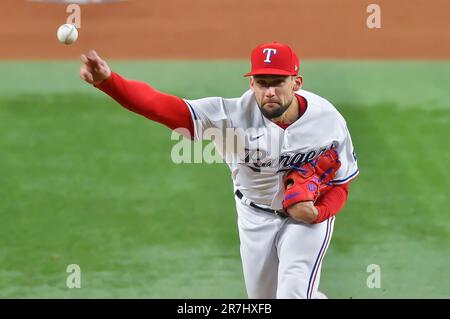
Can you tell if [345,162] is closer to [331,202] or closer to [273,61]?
[331,202]

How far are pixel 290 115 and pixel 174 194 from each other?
129 inches

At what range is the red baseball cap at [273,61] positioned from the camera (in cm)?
580

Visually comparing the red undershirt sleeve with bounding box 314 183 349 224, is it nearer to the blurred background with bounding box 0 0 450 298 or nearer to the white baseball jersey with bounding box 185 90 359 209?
the white baseball jersey with bounding box 185 90 359 209

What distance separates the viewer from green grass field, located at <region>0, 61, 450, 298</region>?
7770 mm

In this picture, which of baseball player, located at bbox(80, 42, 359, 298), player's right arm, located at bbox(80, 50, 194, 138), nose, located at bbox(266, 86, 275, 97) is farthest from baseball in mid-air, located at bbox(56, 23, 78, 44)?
nose, located at bbox(266, 86, 275, 97)

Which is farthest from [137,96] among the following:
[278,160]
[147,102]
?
[278,160]

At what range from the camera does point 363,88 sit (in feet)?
37.0

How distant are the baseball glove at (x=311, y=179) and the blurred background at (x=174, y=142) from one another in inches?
67.7

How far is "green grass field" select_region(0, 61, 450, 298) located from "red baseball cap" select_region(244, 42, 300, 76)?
231 centimetres

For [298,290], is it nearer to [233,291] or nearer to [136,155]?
[233,291]

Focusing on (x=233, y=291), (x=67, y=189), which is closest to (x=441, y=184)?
(x=233, y=291)

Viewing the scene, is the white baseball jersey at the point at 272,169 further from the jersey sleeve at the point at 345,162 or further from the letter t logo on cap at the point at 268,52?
the letter t logo on cap at the point at 268,52

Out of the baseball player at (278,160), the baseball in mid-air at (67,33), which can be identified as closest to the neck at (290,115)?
the baseball player at (278,160)

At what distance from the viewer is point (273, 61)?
5.83 metres
